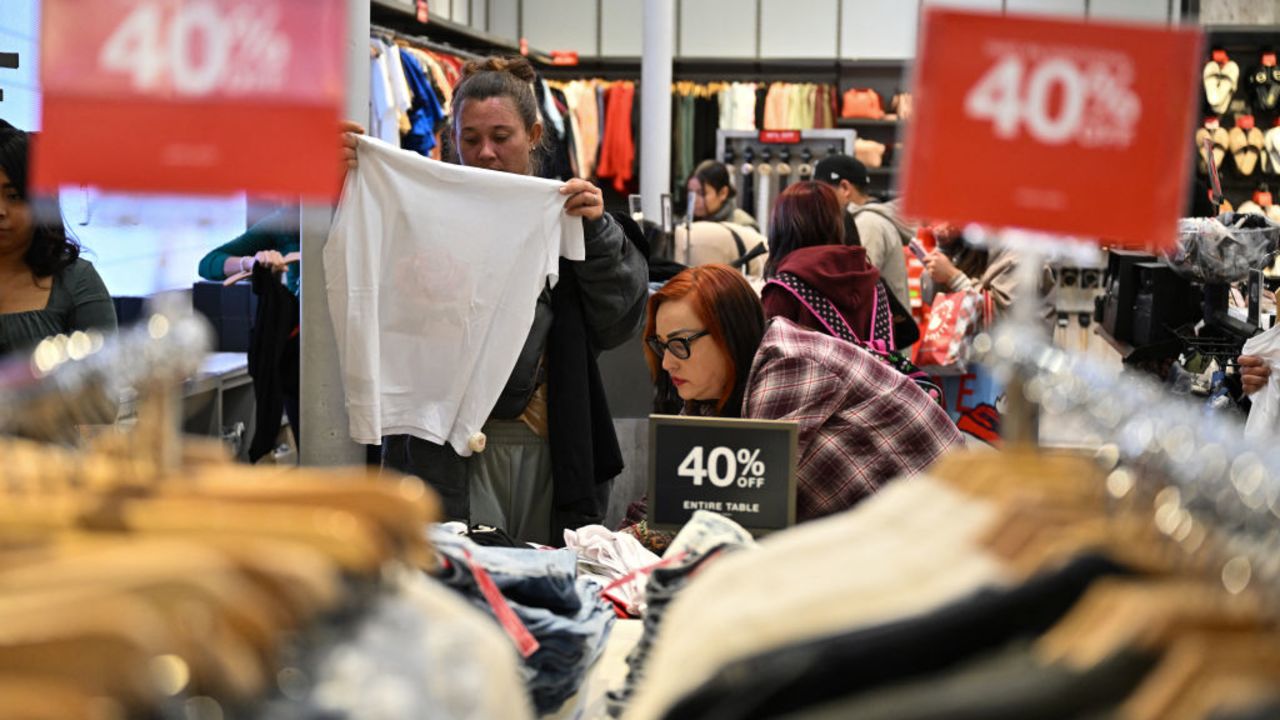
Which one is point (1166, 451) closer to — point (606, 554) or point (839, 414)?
point (606, 554)

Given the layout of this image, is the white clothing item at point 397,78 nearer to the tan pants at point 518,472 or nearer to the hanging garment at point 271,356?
the hanging garment at point 271,356

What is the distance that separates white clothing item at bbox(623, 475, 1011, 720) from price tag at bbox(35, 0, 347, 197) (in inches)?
17.4

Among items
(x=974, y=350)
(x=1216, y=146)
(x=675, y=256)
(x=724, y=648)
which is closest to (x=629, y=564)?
(x=974, y=350)

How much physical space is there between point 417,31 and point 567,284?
627 cm

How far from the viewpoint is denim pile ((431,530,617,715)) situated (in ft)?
5.07

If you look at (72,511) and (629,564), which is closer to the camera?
(72,511)

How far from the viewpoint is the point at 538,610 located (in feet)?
5.32

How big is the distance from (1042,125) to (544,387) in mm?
1844

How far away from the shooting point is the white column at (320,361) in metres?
2.75

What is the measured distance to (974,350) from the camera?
1179mm

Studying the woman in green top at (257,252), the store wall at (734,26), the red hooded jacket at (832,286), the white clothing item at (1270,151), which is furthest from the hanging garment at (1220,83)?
the woman in green top at (257,252)

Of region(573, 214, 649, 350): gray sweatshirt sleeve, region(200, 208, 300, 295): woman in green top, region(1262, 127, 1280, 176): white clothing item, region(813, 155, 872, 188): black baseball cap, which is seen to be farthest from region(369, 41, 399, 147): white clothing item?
region(1262, 127, 1280, 176): white clothing item

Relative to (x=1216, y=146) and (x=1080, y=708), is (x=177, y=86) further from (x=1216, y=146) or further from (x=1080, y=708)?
(x=1216, y=146)

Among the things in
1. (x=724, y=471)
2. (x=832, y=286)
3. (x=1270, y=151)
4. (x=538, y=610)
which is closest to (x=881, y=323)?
(x=832, y=286)
